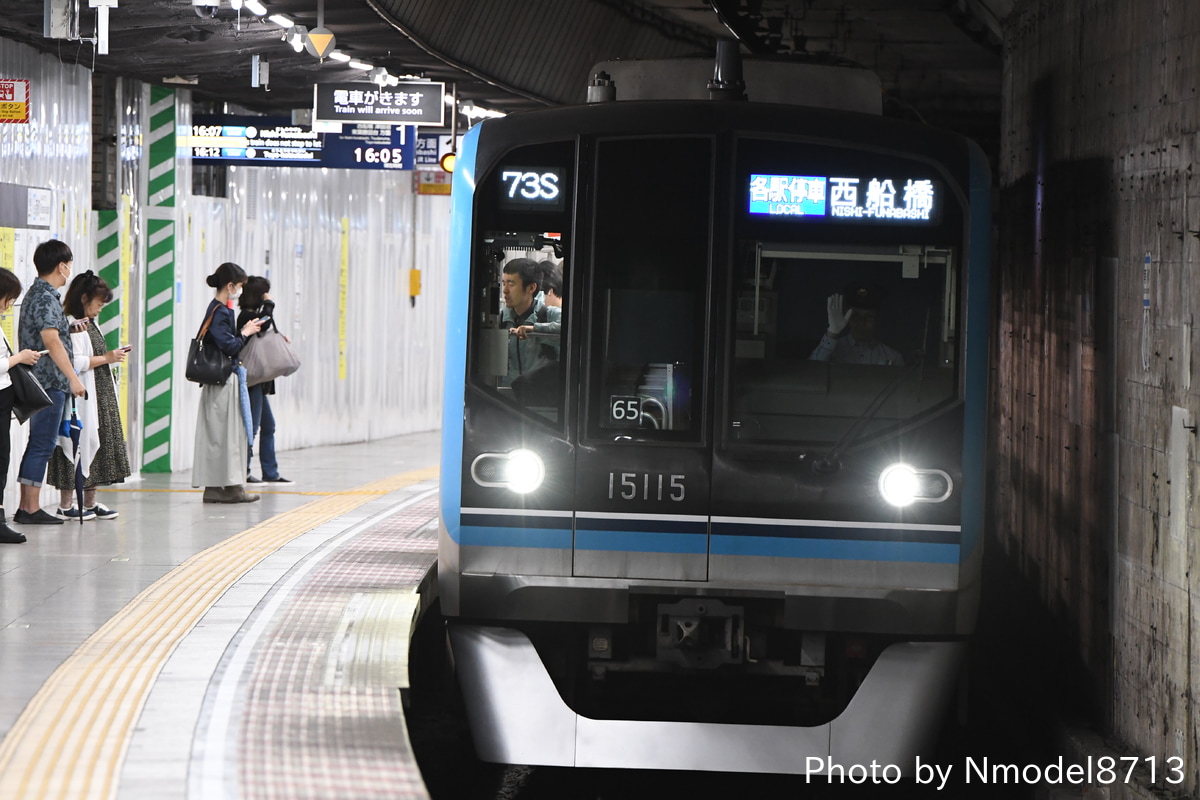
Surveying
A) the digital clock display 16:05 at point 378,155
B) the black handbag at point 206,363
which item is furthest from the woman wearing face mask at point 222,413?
the digital clock display 16:05 at point 378,155

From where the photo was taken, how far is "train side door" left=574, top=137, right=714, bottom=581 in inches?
217

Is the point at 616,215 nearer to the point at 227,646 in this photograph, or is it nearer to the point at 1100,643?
the point at 227,646

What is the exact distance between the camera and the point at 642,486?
5.52 meters

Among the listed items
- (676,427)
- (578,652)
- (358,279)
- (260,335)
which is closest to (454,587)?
(578,652)

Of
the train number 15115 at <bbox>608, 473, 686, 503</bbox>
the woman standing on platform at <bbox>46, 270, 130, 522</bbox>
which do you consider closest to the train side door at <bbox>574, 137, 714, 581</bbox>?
the train number 15115 at <bbox>608, 473, 686, 503</bbox>

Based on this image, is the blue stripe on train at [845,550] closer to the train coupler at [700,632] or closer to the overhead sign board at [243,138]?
the train coupler at [700,632]

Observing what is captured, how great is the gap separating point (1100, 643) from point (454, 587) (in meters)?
3.02

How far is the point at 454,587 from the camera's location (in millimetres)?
5609

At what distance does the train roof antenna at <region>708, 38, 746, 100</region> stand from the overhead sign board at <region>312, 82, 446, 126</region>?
779cm

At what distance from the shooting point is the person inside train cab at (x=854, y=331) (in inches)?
218

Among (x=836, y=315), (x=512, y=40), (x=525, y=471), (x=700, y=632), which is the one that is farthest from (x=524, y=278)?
(x=512, y=40)

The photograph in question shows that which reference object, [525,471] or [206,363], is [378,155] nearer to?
[206,363]

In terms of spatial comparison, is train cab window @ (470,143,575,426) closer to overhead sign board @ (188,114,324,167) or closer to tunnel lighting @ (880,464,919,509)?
tunnel lighting @ (880,464,919,509)

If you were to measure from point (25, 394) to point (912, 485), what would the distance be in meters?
5.74
